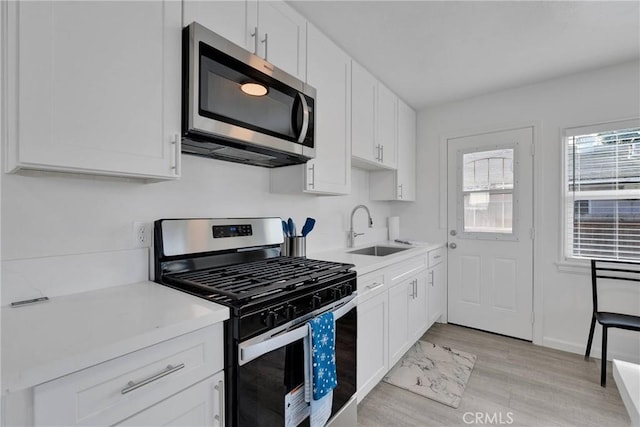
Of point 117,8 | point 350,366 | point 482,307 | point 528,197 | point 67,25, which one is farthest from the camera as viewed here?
point 482,307

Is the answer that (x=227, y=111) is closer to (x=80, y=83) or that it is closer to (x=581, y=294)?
(x=80, y=83)

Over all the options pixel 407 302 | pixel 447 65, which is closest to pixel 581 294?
pixel 407 302

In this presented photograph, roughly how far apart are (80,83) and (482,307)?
352 cm

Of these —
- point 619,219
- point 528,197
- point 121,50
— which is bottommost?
point 619,219

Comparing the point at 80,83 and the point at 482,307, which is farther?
the point at 482,307

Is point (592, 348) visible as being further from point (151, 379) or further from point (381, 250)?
point (151, 379)

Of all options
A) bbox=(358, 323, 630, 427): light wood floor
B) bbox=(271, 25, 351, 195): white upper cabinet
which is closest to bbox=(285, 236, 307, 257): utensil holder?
bbox=(271, 25, 351, 195): white upper cabinet

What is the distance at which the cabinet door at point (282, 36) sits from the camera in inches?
61.4

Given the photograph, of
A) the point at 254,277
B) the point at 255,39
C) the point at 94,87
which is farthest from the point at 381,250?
the point at 94,87

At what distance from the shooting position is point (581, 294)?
264 cm

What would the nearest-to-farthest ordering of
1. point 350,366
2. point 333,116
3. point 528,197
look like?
point 350,366, point 333,116, point 528,197

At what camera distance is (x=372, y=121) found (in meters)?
2.55

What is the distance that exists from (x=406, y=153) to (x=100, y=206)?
109 inches

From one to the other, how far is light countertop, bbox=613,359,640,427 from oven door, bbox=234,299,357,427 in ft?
3.16
